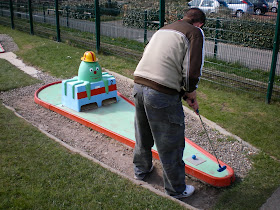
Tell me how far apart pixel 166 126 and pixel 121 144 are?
6.28 ft

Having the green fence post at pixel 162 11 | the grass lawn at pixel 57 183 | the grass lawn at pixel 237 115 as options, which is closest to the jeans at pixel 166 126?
the grass lawn at pixel 57 183

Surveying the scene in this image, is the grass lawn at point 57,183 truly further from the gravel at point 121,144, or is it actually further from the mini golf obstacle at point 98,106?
the mini golf obstacle at point 98,106

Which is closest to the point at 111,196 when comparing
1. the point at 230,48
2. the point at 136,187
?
the point at 136,187

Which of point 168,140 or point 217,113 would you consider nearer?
point 168,140

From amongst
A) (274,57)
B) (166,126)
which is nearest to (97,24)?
(274,57)

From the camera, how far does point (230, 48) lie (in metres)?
8.12

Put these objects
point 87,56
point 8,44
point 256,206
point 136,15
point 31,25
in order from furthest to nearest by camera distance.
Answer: point 31,25 → point 8,44 → point 136,15 → point 87,56 → point 256,206

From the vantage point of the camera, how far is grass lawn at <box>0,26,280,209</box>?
426 cm

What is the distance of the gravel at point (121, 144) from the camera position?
445 centimetres

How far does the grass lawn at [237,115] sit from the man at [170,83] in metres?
0.83

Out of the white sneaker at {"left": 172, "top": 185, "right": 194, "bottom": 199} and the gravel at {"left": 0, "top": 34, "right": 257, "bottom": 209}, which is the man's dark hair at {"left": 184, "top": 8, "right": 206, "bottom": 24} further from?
the gravel at {"left": 0, "top": 34, "right": 257, "bottom": 209}

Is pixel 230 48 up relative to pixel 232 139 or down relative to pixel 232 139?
up

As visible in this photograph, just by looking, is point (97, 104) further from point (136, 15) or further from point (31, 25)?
point (31, 25)

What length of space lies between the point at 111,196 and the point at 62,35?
1086 cm
